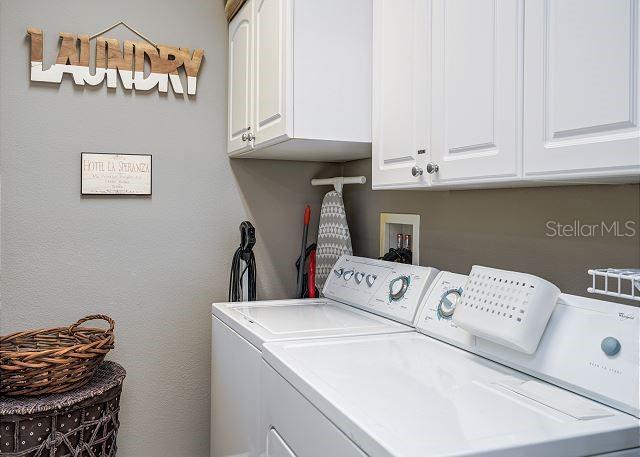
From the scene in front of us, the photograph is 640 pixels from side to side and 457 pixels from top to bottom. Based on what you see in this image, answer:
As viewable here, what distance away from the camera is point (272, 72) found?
1.93 meters

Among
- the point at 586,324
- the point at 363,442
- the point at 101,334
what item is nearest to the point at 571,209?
the point at 586,324

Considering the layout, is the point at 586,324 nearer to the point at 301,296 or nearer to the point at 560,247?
the point at 560,247

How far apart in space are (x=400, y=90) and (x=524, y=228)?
0.54m

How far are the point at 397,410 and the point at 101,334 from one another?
1460mm

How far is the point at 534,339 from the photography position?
3.98 ft

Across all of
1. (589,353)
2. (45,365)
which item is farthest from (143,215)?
(589,353)

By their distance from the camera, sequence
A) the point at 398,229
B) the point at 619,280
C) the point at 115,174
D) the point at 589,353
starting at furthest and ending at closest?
the point at 115,174
the point at 398,229
the point at 589,353
the point at 619,280

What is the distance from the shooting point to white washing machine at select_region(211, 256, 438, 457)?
166cm

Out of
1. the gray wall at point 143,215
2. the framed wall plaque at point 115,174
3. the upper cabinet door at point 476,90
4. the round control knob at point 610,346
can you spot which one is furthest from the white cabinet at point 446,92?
the framed wall plaque at point 115,174

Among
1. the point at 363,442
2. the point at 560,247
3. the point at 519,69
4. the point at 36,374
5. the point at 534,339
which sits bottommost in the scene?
the point at 36,374

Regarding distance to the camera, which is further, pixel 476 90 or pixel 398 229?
pixel 398 229

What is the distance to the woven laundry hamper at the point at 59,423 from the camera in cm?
178

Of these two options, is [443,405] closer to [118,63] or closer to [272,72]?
[272,72]

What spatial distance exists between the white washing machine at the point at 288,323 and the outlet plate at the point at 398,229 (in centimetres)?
15
